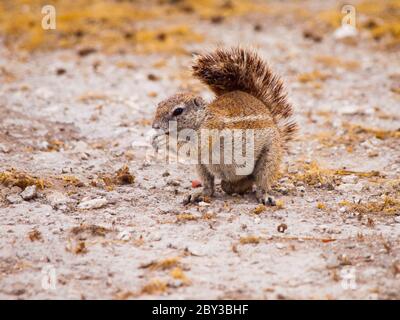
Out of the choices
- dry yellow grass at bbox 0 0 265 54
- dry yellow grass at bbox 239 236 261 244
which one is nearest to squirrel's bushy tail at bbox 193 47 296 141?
dry yellow grass at bbox 239 236 261 244

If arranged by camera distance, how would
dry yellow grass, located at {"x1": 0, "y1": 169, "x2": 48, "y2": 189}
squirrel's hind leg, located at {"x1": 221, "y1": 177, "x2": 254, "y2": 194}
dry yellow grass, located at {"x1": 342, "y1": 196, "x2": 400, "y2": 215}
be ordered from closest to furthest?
dry yellow grass, located at {"x1": 342, "y1": 196, "x2": 400, "y2": 215}, dry yellow grass, located at {"x1": 0, "y1": 169, "x2": 48, "y2": 189}, squirrel's hind leg, located at {"x1": 221, "y1": 177, "x2": 254, "y2": 194}

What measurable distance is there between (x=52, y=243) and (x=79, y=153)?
262 cm

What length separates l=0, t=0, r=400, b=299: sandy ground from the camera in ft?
14.8

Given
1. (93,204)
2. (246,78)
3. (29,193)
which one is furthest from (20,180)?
(246,78)

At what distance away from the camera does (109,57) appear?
11.9 meters

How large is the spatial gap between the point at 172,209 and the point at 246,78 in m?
1.55

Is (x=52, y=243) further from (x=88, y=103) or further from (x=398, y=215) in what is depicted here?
(x=88, y=103)

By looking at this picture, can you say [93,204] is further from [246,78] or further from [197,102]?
[246,78]

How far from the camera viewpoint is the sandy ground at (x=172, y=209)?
4504 mm

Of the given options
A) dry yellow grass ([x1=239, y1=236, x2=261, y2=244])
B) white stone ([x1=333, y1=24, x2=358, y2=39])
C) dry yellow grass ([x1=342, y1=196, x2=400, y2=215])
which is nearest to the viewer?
dry yellow grass ([x1=239, y1=236, x2=261, y2=244])

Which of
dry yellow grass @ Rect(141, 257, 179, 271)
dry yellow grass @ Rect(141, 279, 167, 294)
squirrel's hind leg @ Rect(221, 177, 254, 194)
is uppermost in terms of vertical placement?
squirrel's hind leg @ Rect(221, 177, 254, 194)

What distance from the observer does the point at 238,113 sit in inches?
240

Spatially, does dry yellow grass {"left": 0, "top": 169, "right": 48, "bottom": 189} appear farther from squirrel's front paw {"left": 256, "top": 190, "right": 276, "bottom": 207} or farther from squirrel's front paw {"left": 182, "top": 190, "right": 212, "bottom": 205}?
squirrel's front paw {"left": 256, "top": 190, "right": 276, "bottom": 207}
